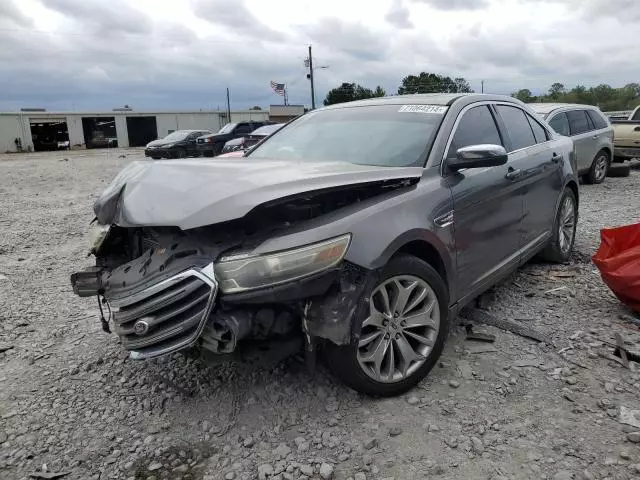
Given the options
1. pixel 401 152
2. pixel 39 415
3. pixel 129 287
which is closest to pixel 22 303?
pixel 39 415

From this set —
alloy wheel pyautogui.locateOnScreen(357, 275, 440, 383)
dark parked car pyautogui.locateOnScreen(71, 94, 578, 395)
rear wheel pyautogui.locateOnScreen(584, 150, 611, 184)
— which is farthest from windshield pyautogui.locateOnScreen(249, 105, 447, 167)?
rear wheel pyautogui.locateOnScreen(584, 150, 611, 184)

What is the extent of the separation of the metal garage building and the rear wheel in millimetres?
41283

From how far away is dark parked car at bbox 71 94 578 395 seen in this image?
240cm

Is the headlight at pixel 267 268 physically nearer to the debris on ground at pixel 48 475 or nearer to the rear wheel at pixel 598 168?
the debris on ground at pixel 48 475

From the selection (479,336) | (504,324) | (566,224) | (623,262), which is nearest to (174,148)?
(566,224)

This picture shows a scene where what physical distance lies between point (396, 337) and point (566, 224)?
3293mm

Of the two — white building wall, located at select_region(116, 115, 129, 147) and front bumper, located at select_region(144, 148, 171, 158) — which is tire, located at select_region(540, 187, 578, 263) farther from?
white building wall, located at select_region(116, 115, 129, 147)

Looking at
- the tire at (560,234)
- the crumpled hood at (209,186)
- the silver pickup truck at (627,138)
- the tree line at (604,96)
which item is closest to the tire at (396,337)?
the crumpled hood at (209,186)

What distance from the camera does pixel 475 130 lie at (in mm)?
3785

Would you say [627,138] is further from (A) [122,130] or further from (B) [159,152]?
(A) [122,130]

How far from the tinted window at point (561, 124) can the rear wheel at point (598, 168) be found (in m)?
1.42

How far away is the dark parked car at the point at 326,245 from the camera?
2.40 metres

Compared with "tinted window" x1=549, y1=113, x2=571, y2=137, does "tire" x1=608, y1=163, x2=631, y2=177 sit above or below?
below

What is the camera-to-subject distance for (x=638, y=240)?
12.8 ft
